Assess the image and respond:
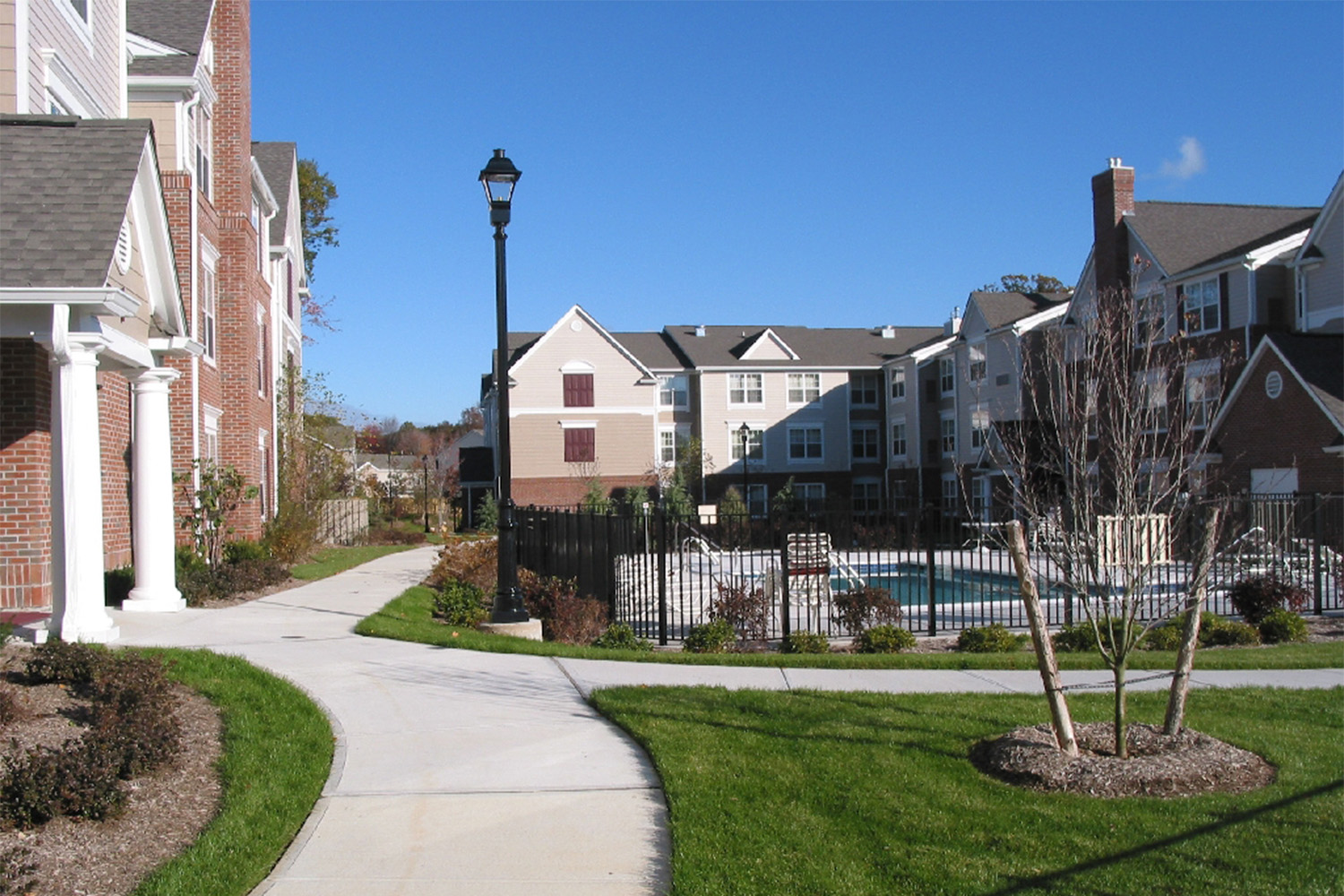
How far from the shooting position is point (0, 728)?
22.0 ft

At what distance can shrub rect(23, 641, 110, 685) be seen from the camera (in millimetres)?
7910

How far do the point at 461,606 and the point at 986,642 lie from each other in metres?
6.86

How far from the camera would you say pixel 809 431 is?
54562 mm

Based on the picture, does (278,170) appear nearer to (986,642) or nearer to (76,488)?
(76,488)

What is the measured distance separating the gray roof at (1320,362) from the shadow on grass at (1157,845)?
2346 centimetres

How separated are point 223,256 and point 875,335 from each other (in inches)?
1601

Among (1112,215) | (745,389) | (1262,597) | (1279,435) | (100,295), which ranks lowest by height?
(1262,597)

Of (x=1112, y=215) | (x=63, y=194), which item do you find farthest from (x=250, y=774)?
(x=1112, y=215)

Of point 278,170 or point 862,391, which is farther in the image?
point 862,391

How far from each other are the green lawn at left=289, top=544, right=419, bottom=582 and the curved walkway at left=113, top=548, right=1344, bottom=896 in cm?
819

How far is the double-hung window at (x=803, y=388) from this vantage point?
54500mm

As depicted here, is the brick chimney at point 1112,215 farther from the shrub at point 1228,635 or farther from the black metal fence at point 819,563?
the shrub at point 1228,635

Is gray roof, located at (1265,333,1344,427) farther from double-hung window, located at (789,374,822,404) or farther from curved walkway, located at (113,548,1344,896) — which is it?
double-hung window, located at (789,374,822,404)

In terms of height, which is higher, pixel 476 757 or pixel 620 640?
pixel 476 757
